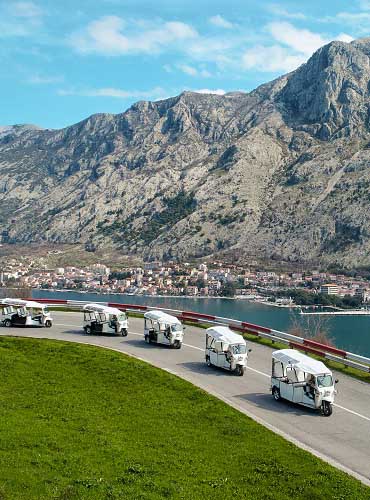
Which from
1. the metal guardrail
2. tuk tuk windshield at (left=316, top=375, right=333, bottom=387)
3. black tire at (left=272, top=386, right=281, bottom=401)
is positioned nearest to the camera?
tuk tuk windshield at (left=316, top=375, right=333, bottom=387)

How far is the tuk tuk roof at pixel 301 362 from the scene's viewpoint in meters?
21.9

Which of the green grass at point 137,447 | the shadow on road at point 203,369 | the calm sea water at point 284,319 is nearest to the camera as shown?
the green grass at point 137,447

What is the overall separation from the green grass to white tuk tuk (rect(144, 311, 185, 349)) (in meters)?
8.91

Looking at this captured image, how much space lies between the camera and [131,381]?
79.2ft

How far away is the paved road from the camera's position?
17.9m

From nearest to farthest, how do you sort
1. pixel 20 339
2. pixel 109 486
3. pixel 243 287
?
pixel 109 486 → pixel 20 339 → pixel 243 287

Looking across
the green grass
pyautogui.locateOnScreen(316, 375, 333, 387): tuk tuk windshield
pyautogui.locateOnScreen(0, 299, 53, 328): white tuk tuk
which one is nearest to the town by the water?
pyautogui.locateOnScreen(0, 299, 53, 328): white tuk tuk

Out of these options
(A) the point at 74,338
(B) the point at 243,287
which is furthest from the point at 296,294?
(A) the point at 74,338

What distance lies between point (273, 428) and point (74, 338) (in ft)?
62.2

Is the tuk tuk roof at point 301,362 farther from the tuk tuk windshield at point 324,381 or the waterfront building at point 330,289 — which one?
the waterfront building at point 330,289

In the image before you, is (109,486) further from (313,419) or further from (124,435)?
(313,419)

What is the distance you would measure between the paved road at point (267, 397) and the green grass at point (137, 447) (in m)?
1.23

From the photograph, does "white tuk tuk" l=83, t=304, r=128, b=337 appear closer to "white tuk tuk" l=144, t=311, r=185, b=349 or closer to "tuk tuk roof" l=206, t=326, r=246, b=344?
"white tuk tuk" l=144, t=311, r=185, b=349

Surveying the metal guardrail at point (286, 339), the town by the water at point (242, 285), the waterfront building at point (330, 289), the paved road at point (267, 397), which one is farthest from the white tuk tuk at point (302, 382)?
the waterfront building at point (330, 289)
